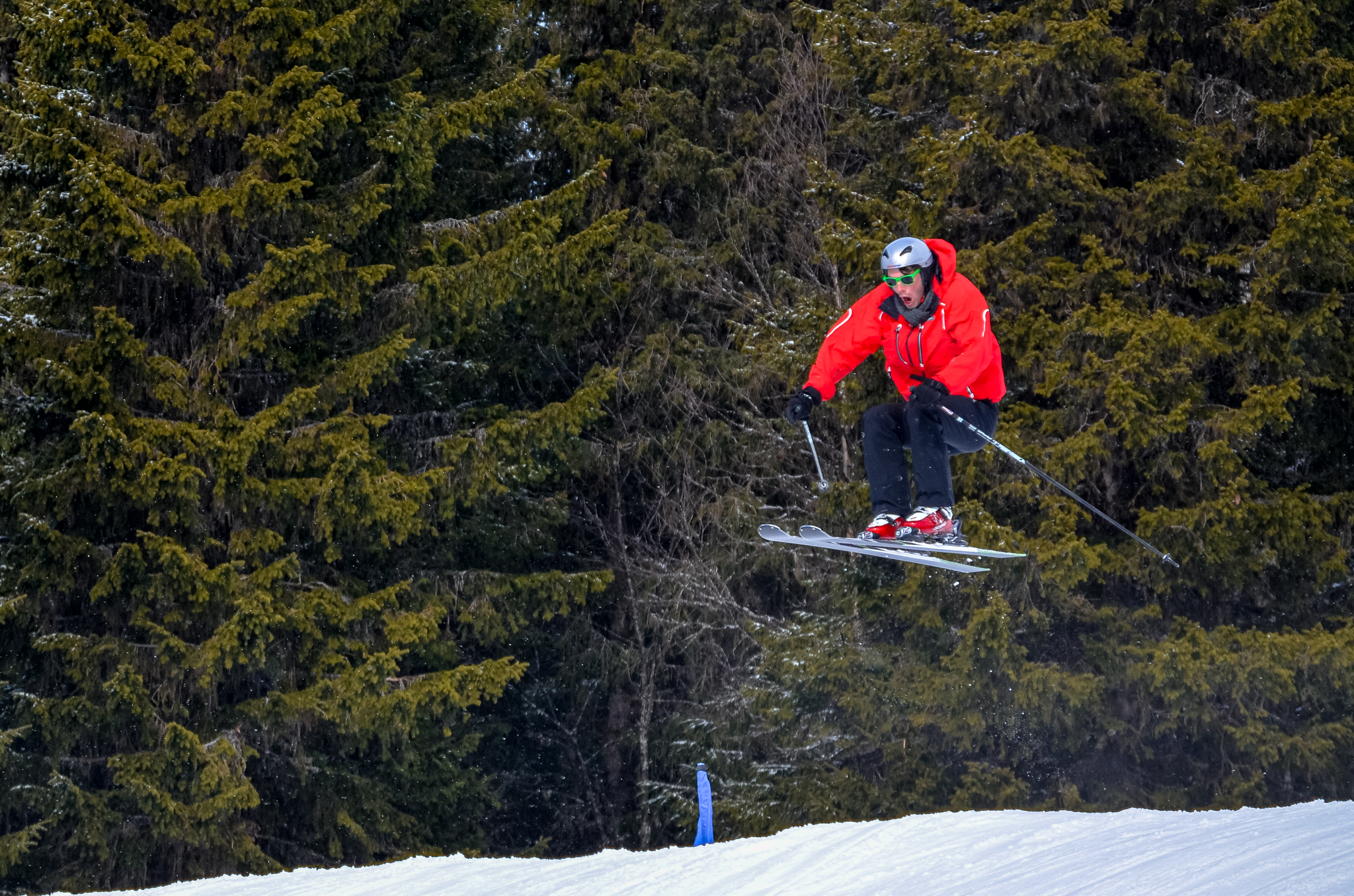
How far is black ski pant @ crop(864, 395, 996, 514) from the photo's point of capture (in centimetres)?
614

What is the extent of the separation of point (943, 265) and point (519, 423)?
6324 mm

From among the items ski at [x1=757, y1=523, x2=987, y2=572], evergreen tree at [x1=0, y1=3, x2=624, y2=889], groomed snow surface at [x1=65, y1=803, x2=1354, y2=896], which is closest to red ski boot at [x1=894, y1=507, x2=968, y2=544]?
ski at [x1=757, y1=523, x2=987, y2=572]

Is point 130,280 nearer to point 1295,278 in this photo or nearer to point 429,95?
point 429,95

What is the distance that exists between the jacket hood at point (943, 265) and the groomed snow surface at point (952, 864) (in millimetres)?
2574

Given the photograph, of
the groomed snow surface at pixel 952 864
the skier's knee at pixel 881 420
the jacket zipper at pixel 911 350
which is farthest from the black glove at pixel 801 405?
the groomed snow surface at pixel 952 864

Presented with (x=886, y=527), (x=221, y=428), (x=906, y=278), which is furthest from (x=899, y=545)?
(x=221, y=428)

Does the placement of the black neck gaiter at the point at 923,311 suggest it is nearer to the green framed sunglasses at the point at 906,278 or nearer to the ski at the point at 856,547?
the green framed sunglasses at the point at 906,278

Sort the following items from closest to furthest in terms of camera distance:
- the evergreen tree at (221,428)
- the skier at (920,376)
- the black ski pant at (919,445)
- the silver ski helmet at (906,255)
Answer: the silver ski helmet at (906,255) → the skier at (920,376) → the black ski pant at (919,445) → the evergreen tree at (221,428)

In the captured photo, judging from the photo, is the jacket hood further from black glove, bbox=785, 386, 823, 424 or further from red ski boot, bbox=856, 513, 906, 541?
red ski boot, bbox=856, 513, 906, 541

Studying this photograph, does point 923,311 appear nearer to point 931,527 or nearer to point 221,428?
point 931,527

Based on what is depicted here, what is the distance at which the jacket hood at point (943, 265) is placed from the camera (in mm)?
6035

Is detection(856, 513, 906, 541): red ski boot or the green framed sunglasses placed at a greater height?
the green framed sunglasses

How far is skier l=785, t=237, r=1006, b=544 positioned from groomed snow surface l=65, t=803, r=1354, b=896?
59.4 inches

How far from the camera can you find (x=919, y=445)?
632 centimetres
